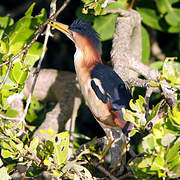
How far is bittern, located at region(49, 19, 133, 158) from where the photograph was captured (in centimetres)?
136

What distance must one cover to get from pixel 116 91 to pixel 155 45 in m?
1.53

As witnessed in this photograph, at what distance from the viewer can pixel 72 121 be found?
208 cm

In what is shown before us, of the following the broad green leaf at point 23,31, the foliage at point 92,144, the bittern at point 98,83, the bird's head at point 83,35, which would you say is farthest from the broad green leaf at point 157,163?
the broad green leaf at point 23,31

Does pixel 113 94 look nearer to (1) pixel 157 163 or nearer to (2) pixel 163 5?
(1) pixel 157 163

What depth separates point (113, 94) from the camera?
Answer: 1.37m

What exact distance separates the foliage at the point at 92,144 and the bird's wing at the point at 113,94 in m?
0.11

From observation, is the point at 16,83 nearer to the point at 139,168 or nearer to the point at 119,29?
the point at 139,168

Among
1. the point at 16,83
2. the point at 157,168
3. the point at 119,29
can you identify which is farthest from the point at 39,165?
the point at 119,29

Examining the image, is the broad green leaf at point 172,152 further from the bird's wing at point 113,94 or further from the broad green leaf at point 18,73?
the broad green leaf at point 18,73

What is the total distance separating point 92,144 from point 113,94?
0.76 ft

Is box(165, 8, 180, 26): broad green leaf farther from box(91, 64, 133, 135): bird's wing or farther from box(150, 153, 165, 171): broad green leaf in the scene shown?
box(150, 153, 165, 171): broad green leaf

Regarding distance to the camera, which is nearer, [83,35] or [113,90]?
[113,90]

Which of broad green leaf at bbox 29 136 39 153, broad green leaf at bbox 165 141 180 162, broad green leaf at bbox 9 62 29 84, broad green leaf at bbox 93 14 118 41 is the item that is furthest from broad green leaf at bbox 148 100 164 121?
Result: broad green leaf at bbox 93 14 118 41

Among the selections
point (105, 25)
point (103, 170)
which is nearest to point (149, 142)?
point (103, 170)
